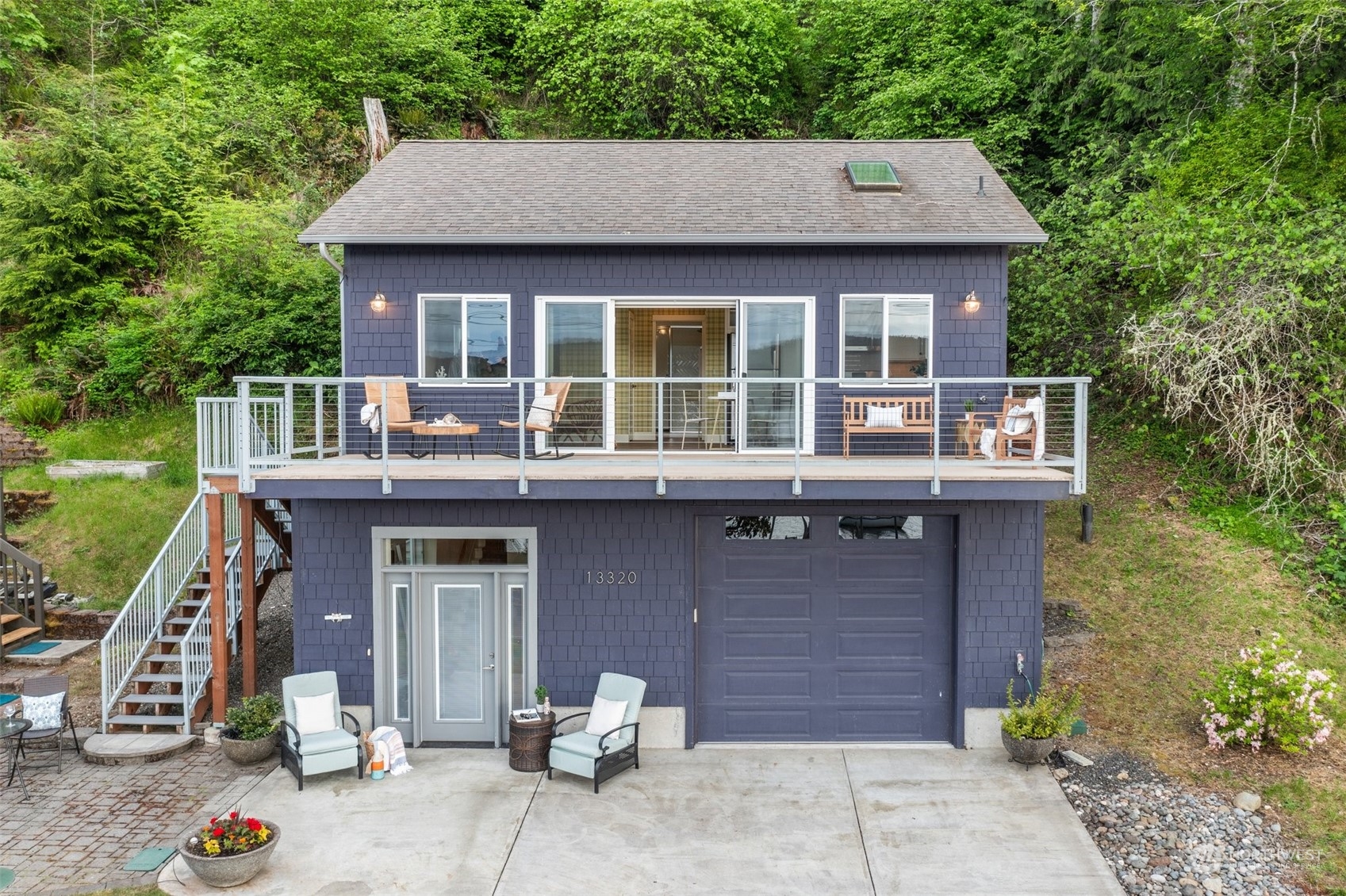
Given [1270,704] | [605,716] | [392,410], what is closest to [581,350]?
[392,410]

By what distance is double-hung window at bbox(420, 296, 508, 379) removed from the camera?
9609 mm

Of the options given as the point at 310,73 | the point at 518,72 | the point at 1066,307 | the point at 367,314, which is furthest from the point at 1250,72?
the point at 310,73

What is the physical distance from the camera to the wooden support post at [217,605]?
8.98m

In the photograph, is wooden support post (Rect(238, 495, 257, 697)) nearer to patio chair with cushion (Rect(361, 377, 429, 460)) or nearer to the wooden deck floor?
the wooden deck floor

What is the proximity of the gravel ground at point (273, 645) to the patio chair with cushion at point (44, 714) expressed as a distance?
1.64m

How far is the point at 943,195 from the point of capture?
10.2 m

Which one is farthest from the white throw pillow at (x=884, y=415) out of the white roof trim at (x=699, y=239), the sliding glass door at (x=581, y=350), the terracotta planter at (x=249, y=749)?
the terracotta planter at (x=249, y=749)

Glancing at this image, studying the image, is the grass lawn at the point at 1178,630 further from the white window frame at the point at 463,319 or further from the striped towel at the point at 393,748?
the white window frame at the point at 463,319

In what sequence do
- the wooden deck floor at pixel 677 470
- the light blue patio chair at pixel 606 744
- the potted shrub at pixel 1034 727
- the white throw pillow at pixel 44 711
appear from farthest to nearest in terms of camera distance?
the white throw pillow at pixel 44 711
the potted shrub at pixel 1034 727
the light blue patio chair at pixel 606 744
the wooden deck floor at pixel 677 470

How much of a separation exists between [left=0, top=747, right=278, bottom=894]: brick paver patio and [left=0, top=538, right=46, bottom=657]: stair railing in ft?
14.1

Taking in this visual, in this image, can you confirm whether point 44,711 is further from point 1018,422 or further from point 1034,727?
point 1018,422

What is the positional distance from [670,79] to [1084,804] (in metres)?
18.0

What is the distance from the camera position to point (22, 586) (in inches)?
480

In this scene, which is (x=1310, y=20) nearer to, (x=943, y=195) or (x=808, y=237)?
(x=943, y=195)
